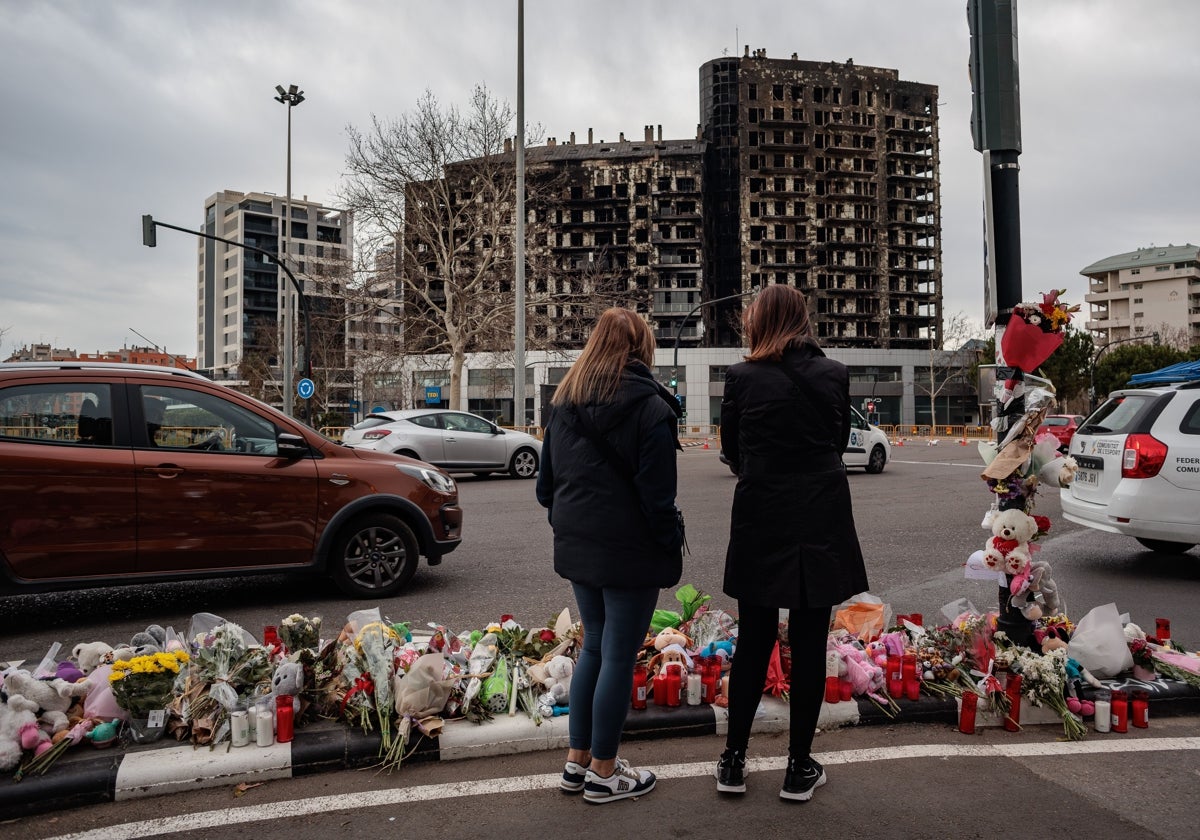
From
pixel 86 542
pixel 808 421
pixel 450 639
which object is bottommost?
pixel 450 639

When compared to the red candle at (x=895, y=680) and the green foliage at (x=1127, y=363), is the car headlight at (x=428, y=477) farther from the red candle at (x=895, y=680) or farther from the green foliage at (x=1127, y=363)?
the green foliage at (x=1127, y=363)

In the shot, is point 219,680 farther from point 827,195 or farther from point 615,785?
point 827,195

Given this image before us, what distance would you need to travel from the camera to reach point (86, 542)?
5.59 meters

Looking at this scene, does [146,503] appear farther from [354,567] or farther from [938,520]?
[938,520]

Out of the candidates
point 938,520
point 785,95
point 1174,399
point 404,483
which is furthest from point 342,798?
point 785,95

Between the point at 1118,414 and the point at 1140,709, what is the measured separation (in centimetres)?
483

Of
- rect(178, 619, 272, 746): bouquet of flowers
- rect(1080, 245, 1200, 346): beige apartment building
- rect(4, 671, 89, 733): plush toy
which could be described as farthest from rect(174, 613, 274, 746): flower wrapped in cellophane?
rect(1080, 245, 1200, 346): beige apartment building

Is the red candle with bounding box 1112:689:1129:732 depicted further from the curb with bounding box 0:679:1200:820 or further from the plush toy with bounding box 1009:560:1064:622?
the plush toy with bounding box 1009:560:1064:622

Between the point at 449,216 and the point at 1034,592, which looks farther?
the point at 449,216

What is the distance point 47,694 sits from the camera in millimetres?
3639

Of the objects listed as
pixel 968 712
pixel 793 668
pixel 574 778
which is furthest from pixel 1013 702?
pixel 574 778

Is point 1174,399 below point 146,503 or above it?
above

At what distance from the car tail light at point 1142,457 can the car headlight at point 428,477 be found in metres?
5.72

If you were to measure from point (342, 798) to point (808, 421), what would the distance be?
220cm
